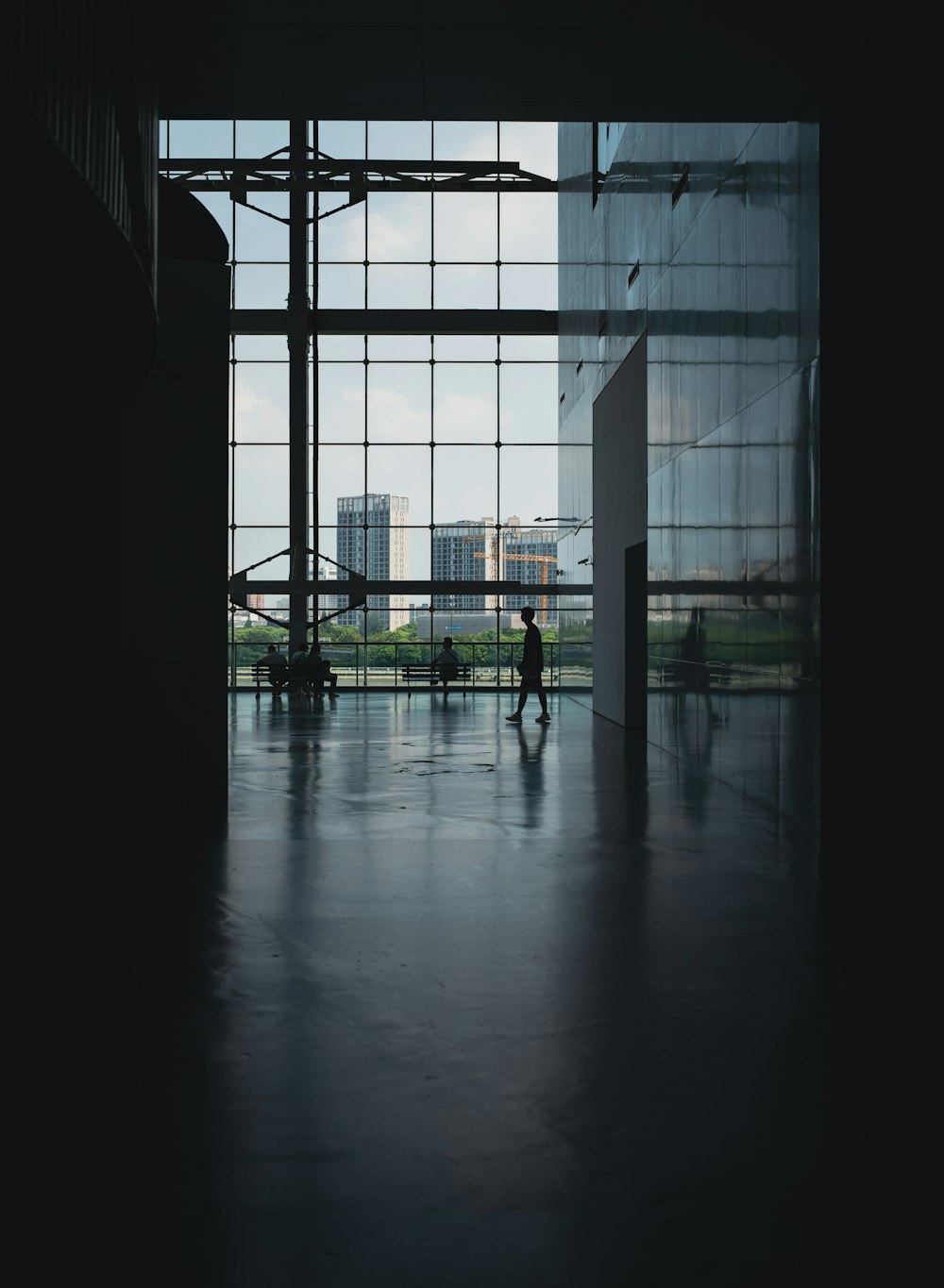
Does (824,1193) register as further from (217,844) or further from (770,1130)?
(217,844)

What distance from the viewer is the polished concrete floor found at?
8.68 feet

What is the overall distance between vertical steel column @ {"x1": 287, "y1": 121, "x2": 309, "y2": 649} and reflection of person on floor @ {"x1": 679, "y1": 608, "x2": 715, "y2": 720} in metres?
15.3

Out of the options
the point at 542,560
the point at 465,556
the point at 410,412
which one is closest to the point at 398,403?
the point at 410,412

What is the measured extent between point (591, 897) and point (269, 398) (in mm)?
24095

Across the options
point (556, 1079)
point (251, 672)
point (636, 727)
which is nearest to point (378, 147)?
point (251, 672)

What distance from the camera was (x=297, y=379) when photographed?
26500 mm

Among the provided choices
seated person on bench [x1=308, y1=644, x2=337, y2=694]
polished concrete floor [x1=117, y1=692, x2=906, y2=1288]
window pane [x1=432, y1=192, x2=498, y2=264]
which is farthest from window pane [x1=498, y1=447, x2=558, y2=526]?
polished concrete floor [x1=117, y1=692, x2=906, y2=1288]

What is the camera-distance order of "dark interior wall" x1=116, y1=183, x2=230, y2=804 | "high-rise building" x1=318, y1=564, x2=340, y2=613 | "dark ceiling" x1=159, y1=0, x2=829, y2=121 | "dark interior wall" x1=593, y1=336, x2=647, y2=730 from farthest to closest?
1. "high-rise building" x1=318, y1=564, x2=340, y2=613
2. "dark interior wall" x1=593, y1=336, x2=647, y2=730
3. "dark interior wall" x1=116, y1=183, x2=230, y2=804
4. "dark ceiling" x1=159, y1=0, x2=829, y2=121

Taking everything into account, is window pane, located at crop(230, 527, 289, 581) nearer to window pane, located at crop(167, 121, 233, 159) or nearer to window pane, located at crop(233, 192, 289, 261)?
window pane, located at crop(233, 192, 289, 261)

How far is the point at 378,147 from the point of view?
96.5 feet

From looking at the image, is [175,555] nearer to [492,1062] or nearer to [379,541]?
[492,1062]

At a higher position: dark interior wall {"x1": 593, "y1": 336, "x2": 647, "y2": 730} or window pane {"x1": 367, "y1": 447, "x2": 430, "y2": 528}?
window pane {"x1": 367, "y1": 447, "x2": 430, "y2": 528}

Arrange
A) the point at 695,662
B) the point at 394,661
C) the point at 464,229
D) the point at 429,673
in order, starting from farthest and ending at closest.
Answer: the point at 464,229 < the point at 394,661 < the point at 429,673 < the point at 695,662

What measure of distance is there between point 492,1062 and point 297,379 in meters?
24.2
